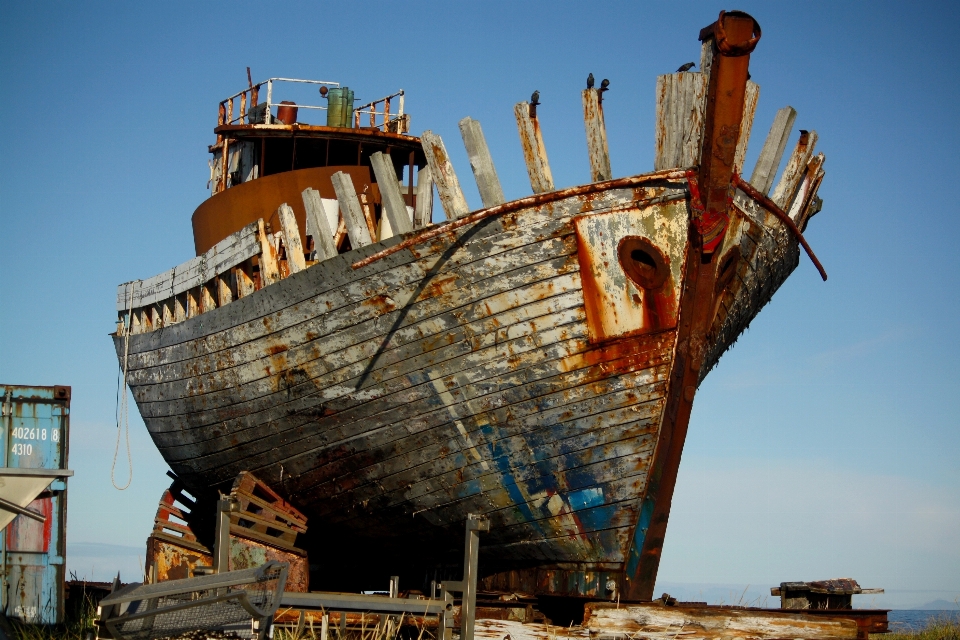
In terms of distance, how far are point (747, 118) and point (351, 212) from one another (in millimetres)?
3549

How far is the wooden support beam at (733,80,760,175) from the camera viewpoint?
921 centimetres

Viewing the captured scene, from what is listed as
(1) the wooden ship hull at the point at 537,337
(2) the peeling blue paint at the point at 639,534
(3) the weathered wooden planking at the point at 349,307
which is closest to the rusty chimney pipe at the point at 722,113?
(1) the wooden ship hull at the point at 537,337

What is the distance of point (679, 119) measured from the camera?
29.0 feet

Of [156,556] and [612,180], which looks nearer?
[612,180]

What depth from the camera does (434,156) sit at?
9.22 metres

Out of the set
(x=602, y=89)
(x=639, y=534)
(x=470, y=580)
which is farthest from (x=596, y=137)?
(x=470, y=580)

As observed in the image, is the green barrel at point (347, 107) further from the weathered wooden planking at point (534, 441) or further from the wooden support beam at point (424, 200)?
the weathered wooden planking at point (534, 441)

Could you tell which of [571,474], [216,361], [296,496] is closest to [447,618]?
[571,474]

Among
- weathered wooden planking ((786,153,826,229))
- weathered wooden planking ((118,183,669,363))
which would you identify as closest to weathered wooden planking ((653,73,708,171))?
weathered wooden planking ((118,183,669,363))

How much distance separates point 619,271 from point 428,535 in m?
3.31

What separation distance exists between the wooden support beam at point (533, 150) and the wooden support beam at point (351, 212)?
1579 mm

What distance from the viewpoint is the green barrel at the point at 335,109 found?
1420cm

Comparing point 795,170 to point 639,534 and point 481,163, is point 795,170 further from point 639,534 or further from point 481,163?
point 639,534

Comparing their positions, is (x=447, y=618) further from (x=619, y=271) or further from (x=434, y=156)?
(x=434, y=156)
